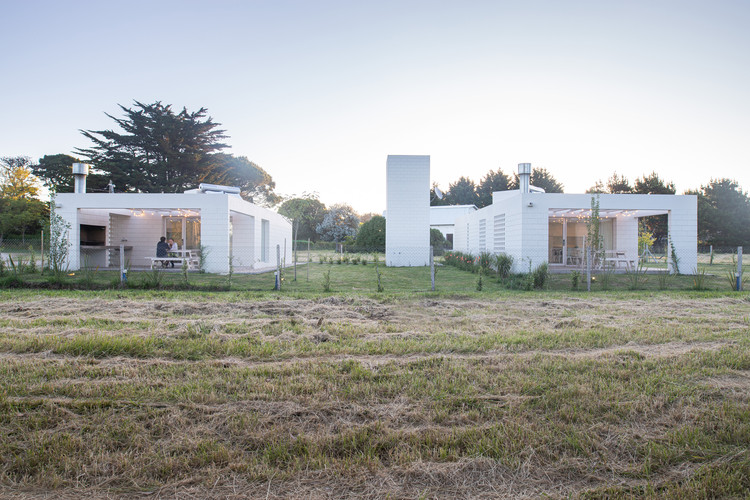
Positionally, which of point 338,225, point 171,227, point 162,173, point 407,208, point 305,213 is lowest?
point 171,227

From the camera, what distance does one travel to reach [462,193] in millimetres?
43875

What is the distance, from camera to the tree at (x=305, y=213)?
43406 millimetres

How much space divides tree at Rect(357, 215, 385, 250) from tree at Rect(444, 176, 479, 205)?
2226 cm

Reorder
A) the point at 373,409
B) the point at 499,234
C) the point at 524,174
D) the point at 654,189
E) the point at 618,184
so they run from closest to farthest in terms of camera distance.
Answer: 1. the point at 373,409
2. the point at 524,174
3. the point at 499,234
4. the point at 654,189
5. the point at 618,184

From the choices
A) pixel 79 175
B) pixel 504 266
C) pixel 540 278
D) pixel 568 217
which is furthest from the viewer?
pixel 568 217

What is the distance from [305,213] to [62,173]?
74.9 ft

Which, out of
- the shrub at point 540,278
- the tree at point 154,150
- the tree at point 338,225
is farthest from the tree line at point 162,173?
the shrub at point 540,278

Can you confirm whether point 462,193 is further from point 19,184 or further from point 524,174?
point 19,184

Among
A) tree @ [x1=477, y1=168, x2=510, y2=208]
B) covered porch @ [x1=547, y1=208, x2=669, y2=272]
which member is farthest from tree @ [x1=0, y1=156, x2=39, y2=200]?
tree @ [x1=477, y1=168, x2=510, y2=208]

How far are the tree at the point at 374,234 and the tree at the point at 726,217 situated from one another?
2836 centimetres

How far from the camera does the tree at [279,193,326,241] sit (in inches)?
1709

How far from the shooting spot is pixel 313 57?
1230 cm

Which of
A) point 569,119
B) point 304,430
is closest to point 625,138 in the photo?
point 569,119

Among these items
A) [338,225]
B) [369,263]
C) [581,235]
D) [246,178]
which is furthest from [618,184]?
[246,178]
